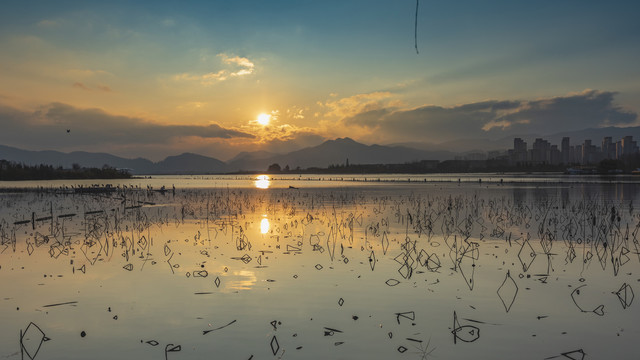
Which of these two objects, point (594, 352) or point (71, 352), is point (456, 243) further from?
point (71, 352)

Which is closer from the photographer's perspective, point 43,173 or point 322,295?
point 322,295

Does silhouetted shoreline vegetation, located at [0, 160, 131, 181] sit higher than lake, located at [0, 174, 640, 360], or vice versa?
silhouetted shoreline vegetation, located at [0, 160, 131, 181]

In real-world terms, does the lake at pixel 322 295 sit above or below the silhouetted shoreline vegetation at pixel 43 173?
below

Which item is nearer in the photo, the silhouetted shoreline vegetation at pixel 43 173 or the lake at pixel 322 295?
the lake at pixel 322 295

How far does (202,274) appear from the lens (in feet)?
44.1

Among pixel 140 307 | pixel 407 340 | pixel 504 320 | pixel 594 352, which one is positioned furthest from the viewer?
pixel 140 307

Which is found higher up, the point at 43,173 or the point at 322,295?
the point at 43,173

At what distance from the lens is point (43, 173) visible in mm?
138625

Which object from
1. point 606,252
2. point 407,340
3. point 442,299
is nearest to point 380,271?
point 442,299

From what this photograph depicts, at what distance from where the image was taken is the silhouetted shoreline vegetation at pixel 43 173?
423ft

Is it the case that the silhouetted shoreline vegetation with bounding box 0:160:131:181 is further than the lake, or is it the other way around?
the silhouetted shoreline vegetation with bounding box 0:160:131:181

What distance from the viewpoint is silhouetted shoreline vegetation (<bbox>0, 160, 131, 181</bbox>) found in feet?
423

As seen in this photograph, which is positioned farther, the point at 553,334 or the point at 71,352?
the point at 553,334

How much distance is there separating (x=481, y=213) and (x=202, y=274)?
24139 mm
